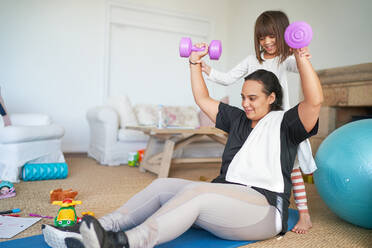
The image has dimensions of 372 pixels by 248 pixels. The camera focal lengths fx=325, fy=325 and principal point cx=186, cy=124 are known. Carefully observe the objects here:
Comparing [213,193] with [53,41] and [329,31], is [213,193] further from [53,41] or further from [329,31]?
[53,41]

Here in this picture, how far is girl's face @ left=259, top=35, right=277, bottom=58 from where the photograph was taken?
1.80m

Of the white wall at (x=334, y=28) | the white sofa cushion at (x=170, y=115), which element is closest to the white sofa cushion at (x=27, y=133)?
the white sofa cushion at (x=170, y=115)

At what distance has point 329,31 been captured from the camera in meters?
3.81

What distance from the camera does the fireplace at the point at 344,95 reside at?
3.12 meters

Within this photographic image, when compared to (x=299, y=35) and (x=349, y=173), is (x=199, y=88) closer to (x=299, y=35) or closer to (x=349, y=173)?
(x=299, y=35)

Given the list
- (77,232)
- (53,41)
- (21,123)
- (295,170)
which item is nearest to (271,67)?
(295,170)

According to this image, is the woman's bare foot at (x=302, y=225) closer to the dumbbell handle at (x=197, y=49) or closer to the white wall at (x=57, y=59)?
the dumbbell handle at (x=197, y=49)

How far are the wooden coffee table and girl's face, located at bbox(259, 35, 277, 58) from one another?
1.22 metres

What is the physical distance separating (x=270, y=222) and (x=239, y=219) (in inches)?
6.2

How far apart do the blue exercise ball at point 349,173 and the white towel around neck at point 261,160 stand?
50 cm

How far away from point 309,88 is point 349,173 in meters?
0.69

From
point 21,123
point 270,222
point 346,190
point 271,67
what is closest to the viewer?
point 270,222

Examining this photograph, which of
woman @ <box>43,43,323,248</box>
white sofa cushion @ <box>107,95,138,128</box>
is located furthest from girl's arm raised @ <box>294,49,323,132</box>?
white sofa cushion @ <box>107,95,138,128</box>

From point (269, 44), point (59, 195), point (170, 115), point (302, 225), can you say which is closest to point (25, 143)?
point (59, 195)
